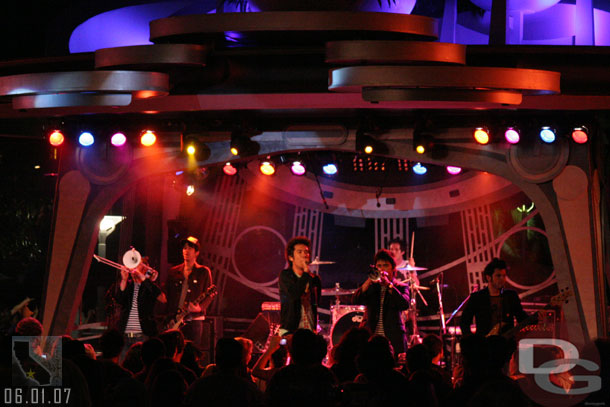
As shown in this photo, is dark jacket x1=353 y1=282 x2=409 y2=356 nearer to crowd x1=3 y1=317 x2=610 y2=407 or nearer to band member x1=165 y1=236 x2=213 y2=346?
band member x1=165 y1=236 x2=213 y2=346

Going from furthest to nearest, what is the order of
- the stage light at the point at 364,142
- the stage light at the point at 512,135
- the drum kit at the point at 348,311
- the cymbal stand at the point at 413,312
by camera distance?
1. the drum kit at the point at 348,311
2. the cymbal stand at the point at 413,312
3. the stage light at the point at 364,142
4. the stage light at the point at 512,135

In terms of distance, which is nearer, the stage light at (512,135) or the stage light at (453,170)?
the stage light at (512,135)

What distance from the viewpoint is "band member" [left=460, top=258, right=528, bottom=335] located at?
269 inches

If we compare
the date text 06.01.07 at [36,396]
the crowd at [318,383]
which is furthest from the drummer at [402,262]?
the date text 06.01.07 at [36,396]

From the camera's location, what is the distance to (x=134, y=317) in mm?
7922

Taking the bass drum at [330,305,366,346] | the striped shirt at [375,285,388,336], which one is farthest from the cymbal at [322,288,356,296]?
the striped shirt at [375,285,388,336]

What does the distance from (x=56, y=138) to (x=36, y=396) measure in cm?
569

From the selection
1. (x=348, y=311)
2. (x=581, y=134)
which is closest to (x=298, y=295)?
(x=348, y=311)

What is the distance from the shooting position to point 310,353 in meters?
3.91

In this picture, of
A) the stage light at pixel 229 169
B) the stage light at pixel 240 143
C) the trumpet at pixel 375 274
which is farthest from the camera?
the stage light at pixel 229 169

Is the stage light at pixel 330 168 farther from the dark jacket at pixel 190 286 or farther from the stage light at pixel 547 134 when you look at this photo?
the stage light at pixel 547 134

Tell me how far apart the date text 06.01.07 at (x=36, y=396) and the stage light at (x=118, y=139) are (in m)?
5.53

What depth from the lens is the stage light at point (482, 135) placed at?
850 cm

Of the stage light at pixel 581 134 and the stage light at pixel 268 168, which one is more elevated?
the stage light at pixel 268 168
